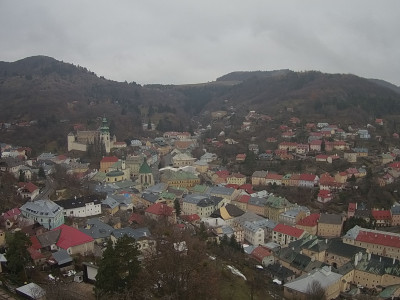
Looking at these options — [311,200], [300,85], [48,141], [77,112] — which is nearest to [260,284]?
[311,200]

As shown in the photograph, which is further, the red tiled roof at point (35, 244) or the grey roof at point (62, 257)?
the red tiled roof at point (35, 244)

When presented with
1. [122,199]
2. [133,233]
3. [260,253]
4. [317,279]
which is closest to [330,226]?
[260,253]

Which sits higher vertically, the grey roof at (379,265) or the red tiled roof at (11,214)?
the red tiled roof at (11,214)

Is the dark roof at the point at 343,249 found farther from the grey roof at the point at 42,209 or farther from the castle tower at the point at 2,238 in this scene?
the castle tower at the point at 2,238

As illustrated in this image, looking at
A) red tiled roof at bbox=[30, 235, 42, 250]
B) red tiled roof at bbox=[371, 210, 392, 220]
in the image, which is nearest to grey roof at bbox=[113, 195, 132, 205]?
red tiled roof at bbox=[30, 235, 42, 250]

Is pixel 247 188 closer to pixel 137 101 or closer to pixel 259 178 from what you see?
pixel 259 178

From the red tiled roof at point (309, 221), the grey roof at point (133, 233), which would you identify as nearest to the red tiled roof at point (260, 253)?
the red tiled roof at point (309, 221)
